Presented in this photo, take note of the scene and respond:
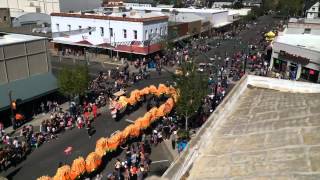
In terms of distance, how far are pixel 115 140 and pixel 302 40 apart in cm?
3720

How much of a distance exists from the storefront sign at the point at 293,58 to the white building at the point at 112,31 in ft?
62.8

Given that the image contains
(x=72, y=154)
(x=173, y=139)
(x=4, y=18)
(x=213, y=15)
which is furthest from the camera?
(x=213, y=15)

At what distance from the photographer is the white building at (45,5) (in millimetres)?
80500

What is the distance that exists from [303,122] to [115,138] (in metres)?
13.4

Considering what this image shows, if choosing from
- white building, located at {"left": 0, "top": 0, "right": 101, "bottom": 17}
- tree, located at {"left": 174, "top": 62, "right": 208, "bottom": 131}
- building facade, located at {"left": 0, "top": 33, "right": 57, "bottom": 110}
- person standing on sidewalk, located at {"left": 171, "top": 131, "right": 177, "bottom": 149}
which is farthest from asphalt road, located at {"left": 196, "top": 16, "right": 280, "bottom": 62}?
white building, located at {"left": 0, "top": 0, "right": 101, "bottom": 17}

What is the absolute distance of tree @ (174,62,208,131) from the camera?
93.4ft

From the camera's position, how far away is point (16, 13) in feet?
277

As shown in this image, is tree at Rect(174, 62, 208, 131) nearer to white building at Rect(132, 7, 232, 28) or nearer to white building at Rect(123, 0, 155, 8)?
white building at Rect(132, 7, 232, 28)

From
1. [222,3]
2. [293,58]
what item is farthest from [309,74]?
[222,3]

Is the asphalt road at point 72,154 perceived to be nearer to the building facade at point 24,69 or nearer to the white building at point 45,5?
the building facade at point 24,69

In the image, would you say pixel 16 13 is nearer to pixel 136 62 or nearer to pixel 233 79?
pixel 136 62

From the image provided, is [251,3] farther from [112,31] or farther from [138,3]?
[112,31]

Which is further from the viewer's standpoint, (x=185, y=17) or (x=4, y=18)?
(x=185, y=17)

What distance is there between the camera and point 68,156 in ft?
82.9
